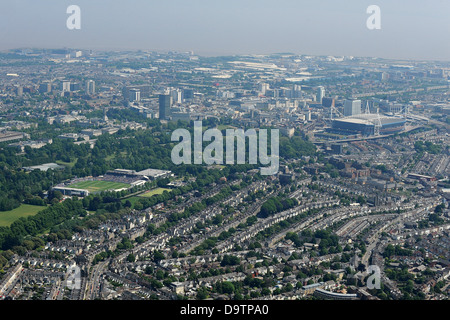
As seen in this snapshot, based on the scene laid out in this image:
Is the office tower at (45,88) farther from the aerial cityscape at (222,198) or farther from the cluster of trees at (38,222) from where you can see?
the cluster of trees at (38,222)

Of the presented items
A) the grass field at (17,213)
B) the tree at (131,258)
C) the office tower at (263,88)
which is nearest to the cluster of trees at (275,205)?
the tree at (131,258)

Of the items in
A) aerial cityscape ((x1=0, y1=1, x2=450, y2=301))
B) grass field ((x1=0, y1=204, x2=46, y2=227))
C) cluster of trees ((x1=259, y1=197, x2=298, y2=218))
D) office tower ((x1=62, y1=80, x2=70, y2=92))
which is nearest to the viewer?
aerial cityscape ((x1=0, y1=1, x2=450, y2=301))

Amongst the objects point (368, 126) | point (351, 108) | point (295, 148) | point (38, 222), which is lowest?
point (38, 222)

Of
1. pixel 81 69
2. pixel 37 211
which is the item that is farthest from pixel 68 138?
pixel 81 69

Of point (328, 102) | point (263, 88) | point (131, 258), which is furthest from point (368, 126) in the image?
point (131, 258)

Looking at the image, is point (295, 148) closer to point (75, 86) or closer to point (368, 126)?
point (368, 126)

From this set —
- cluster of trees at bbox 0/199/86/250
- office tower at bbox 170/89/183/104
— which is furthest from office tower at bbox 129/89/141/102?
cluster of trees at bbox 0/199/86/250

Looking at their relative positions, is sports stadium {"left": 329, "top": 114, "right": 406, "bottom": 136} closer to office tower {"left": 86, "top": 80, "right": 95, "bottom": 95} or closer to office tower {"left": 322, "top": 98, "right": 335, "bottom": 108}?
office tower {"left": 322, "top": 98, "right": 335, "bottom": 108}
